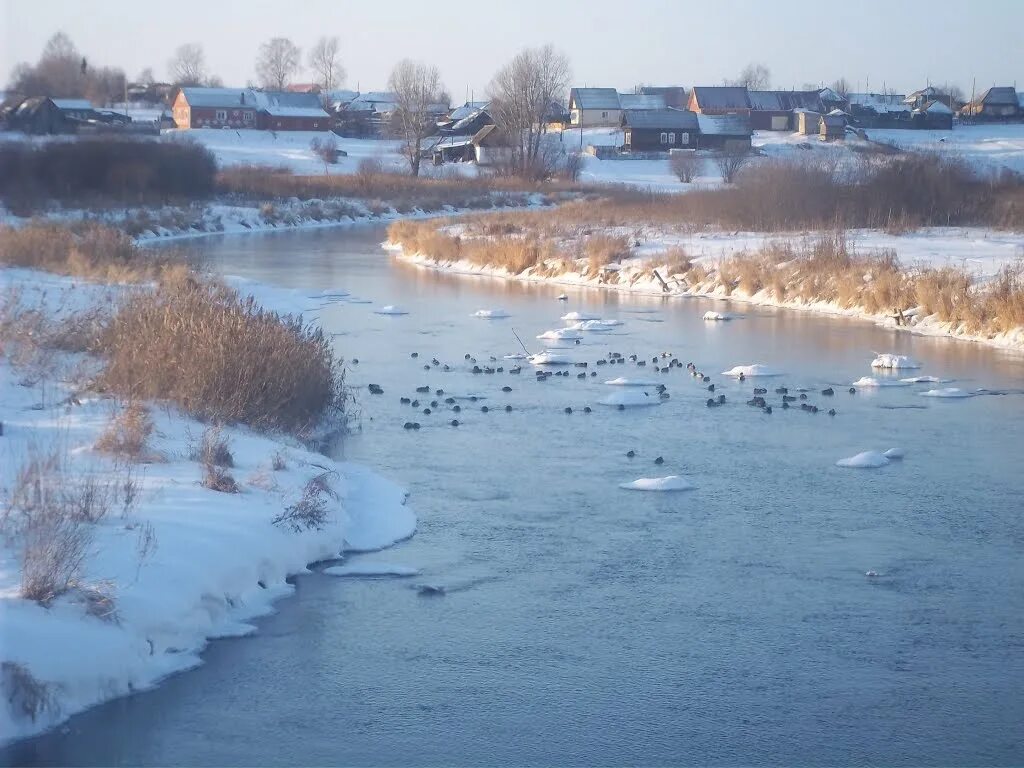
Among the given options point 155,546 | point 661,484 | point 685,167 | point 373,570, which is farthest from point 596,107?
point 155,546

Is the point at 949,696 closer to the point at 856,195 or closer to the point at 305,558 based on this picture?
the point at 305,558

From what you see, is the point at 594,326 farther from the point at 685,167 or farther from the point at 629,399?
the point at 685,167

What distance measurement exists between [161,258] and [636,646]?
1790 centimetres

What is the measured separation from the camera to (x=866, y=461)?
1123 centimetres

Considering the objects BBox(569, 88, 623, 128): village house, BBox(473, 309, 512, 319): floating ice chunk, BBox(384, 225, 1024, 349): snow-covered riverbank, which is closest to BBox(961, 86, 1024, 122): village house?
BBox(569, 88, 623, 128): village house

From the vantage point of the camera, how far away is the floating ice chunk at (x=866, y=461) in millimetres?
11195

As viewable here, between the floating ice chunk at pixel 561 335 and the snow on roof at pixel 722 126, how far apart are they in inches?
2570

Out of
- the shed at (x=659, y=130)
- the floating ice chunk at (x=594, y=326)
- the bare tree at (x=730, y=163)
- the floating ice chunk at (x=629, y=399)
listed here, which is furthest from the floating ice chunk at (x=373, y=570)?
the shed at (x=659, y=130)

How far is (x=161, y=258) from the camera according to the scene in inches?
912

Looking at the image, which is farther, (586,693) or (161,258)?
(161,258)

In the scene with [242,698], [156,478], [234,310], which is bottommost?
[242,698]

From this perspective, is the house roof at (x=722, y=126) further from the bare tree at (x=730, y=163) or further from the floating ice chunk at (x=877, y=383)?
the floating ice chunk at (x=877, y=383)

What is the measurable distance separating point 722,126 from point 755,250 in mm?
58039

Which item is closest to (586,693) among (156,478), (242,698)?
(242,698)
